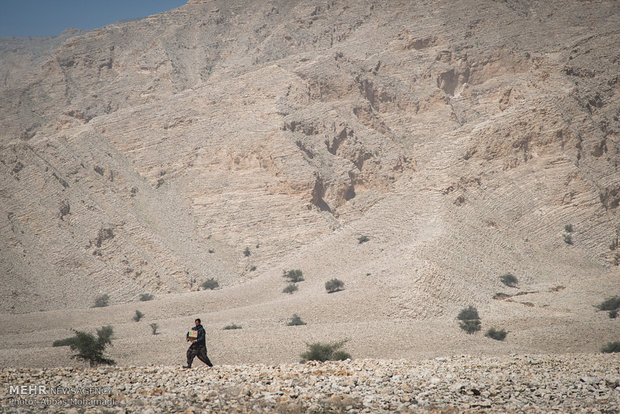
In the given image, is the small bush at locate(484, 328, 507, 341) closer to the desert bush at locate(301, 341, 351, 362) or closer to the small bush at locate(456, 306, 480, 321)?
the small bush at locate(456, 306, 480, 321)

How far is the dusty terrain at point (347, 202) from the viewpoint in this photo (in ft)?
96.1

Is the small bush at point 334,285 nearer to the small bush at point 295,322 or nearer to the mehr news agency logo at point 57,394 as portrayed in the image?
the small bush at point 295,322

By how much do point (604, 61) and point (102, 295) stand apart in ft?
154

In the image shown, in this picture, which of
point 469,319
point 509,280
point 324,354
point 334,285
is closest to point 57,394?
point 324,354

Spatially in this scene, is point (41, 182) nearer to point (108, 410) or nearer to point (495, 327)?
point (495, 327)

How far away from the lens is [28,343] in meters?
27.3

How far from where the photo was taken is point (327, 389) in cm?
1239

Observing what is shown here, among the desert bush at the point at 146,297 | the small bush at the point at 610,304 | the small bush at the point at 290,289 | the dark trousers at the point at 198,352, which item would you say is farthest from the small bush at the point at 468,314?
the desert bush at the point at 146,297

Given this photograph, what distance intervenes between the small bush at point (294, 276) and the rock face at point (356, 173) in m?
1.07

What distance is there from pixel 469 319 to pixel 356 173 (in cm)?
2737

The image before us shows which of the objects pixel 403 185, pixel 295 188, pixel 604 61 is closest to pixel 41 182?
pixel 295 188

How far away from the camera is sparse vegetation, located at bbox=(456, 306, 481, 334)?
26250 millimetres

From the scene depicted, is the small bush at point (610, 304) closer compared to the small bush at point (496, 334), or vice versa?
the small bush at point (496, 334)

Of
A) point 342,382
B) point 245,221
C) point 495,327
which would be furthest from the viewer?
point 245,221
